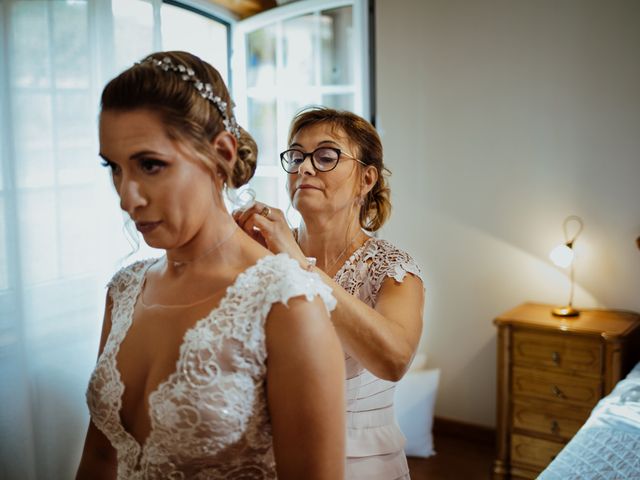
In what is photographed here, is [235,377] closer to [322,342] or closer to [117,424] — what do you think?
[322,342]

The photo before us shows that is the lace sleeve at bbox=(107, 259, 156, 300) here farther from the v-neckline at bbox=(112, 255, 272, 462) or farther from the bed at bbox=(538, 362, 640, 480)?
the bed at bbox=(538, 362, 640, 480)

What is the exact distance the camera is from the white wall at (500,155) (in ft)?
10.7

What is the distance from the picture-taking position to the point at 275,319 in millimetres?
1030

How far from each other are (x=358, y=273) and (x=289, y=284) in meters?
0.74

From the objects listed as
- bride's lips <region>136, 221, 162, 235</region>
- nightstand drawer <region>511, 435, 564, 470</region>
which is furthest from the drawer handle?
bride's lips <region>136, 221, 162, 235</region>

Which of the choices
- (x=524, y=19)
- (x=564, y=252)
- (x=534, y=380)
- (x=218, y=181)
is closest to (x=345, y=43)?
(x=524, y=19)

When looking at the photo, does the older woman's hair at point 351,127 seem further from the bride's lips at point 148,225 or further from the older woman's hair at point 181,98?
the bride's lips at point 148,225

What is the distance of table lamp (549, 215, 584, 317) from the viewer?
3262 mm

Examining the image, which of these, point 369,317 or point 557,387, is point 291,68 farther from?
point 369,317

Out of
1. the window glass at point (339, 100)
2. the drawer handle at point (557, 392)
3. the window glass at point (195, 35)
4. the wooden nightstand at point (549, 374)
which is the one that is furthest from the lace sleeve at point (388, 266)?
the window glass at point (339, 100)

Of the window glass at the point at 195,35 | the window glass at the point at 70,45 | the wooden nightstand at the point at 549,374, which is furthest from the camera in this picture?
the wooden nightstand at the point at 549,374

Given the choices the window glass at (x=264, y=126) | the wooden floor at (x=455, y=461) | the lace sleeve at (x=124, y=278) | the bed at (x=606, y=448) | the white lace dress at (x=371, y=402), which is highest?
the window glass at (x=264, y=126)

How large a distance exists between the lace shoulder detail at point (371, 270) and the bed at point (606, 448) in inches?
31.7

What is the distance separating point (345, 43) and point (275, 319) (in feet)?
9.57
